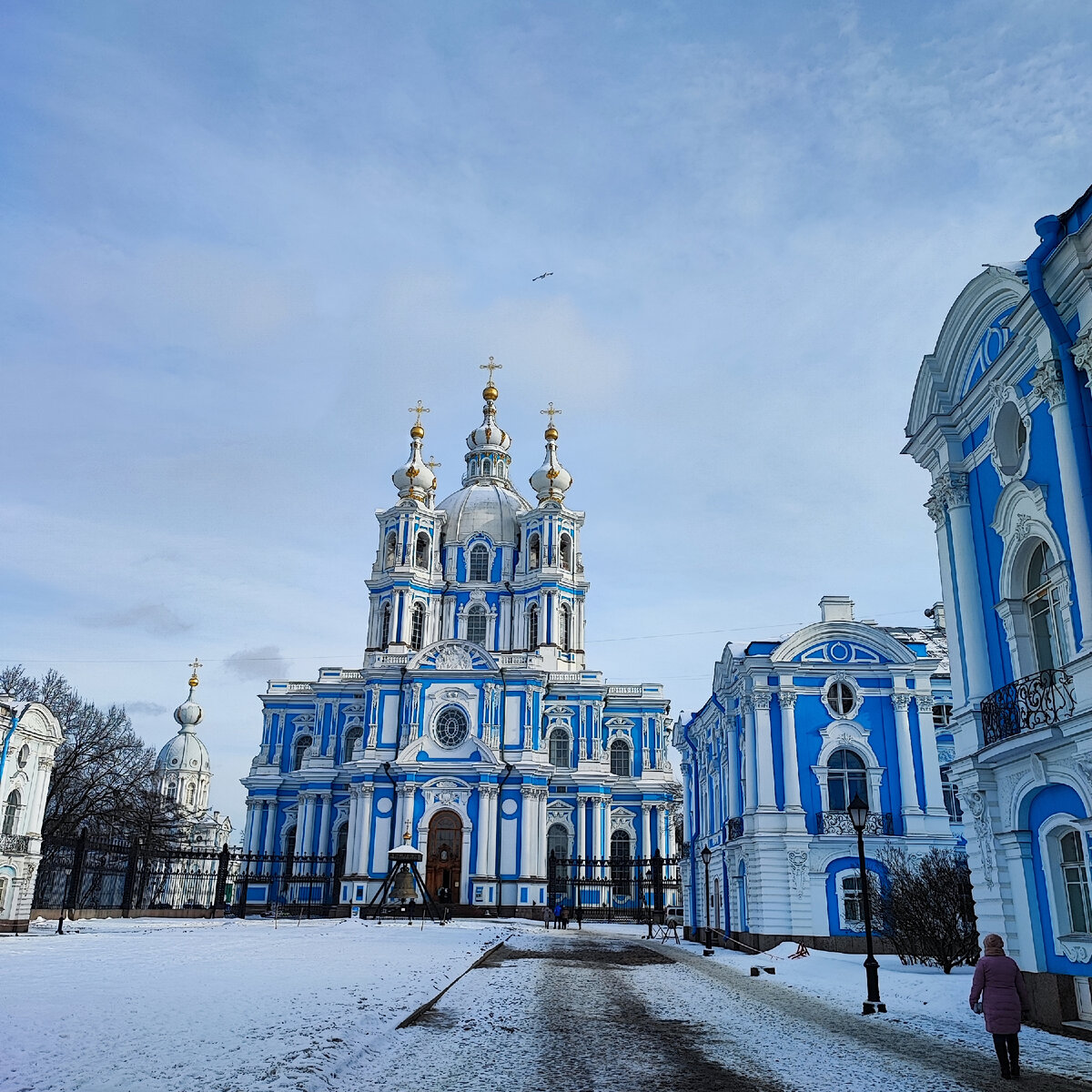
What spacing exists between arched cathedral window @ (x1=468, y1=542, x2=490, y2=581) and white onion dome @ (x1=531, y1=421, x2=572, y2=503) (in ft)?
14.6

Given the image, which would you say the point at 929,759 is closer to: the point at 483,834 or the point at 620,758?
the point at 483,834

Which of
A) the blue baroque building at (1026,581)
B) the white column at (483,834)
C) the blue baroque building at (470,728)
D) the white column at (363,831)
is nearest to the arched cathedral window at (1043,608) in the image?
the blue baroque building at (1026,581)

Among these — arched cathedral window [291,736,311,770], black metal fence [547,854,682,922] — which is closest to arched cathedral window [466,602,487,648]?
arched cathedral window [291,736,311,770]

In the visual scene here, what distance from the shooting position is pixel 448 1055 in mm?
9211

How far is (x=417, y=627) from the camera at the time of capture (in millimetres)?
55531

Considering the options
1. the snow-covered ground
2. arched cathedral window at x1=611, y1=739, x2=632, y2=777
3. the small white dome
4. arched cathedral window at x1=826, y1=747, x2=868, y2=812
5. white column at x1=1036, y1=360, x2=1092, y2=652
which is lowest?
the snow-covered ground

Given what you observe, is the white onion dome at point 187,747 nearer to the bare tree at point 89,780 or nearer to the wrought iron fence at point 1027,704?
the bare tree at point 89,780

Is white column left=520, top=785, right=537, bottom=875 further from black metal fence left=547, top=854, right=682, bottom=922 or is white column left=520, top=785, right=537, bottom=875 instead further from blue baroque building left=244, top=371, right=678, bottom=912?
black metal fence left=547, top=854, right=682, bottom=922

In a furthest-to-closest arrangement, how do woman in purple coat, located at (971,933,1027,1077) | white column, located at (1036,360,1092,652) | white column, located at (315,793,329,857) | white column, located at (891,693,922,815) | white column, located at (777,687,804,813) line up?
1. white column, located at (315,793,329,857)
2. white column, located at (891,693,922,815)
3. white column, located at (777,687,804,813)
4. white column, located at (1036,360,1092,652)
5. woman in purple coat, located at (971,933,1027,1077)

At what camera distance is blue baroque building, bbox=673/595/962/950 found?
25.1m

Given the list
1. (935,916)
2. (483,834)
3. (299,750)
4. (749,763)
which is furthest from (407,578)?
(935,916)

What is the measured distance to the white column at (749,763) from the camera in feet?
85.6

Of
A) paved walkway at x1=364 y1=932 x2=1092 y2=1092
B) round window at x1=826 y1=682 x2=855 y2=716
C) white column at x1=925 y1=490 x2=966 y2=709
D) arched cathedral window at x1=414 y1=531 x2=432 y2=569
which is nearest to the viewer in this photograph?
paved walkway at x1=364 y1=932 x2=1092 y2=1092

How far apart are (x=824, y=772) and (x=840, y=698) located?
77.2 inches
